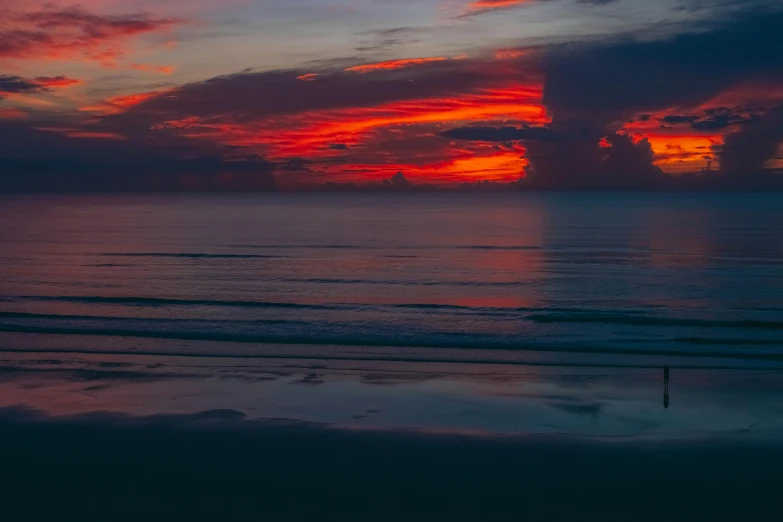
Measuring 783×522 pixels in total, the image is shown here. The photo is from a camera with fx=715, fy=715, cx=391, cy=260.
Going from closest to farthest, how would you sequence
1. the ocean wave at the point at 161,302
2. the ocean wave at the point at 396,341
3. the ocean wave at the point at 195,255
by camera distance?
1. the ocean wave at the point at 396,341
2. the ocean wave at the point at 161,302
3. the ocean wave at the point at 195,255

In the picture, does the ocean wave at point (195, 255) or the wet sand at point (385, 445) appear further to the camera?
the ocean wave at point (195, 255)

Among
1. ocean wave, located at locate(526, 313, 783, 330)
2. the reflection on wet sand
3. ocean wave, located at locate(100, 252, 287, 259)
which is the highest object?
ocean wave, located at locate(100, 252, 287, 259)

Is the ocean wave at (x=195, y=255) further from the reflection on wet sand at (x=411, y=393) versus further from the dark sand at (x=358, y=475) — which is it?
the dark sand at (x=358, y=475)

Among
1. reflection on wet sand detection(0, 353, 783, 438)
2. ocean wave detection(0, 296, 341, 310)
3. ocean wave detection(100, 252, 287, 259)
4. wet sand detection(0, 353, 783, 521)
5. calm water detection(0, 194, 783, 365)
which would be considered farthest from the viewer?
ocean wave detection(100, 252, 287, 259)

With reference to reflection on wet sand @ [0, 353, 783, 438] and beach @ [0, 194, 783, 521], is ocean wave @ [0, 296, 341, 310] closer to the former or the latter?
beach @ [0, 194, 783, 521]

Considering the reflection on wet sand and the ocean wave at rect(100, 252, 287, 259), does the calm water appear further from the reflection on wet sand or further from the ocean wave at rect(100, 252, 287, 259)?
the reflection on wet sand

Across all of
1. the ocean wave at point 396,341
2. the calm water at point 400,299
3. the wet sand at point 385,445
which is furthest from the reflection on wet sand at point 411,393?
the ocean wave at point 396,341

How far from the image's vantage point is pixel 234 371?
1593 centimetres

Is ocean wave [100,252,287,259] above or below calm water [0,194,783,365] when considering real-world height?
above

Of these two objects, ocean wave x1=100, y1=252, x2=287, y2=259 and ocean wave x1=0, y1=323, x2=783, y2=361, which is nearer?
ocean wave x1=0, y1=323, x2=783, y2=361

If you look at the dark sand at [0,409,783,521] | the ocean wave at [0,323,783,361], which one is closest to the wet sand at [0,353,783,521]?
the dark sand at [0,409,783,521]

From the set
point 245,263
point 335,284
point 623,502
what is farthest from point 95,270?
point 623,502

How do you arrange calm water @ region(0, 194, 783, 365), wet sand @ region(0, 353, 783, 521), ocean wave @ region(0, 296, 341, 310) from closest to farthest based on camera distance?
1. wet sand @ region(0, 353, 783, 521)
2. calm water @ region(0, 194, 783, 365)
3. ocean wave @ region(0, 296, 341, 310)

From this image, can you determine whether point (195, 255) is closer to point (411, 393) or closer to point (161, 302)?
point (161, 302)
